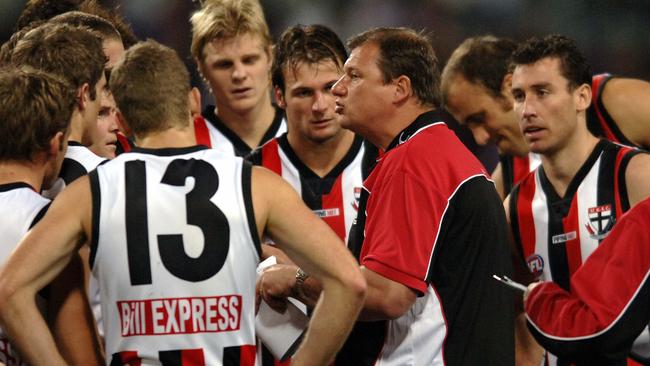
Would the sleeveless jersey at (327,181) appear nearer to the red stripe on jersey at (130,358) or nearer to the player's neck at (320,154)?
the player's neck at (320,154)

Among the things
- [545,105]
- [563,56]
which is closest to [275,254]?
[545,105]

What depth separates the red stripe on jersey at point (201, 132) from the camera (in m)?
5.46

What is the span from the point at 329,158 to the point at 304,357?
1.84m

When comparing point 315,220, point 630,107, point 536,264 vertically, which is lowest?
point 536,264

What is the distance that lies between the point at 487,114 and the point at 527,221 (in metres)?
1.25

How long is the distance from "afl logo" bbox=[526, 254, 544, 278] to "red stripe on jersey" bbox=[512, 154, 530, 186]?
1266 millimetres

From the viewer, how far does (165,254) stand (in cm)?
307

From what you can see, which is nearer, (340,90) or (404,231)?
(404,231)

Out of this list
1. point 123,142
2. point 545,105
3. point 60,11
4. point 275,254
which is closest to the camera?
point 275,254

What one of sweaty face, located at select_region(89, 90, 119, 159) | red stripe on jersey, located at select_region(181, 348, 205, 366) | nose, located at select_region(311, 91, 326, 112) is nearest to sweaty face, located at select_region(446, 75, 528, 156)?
nose, located at select_region(311, 91, 326, 112)

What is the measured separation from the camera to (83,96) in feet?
12.1

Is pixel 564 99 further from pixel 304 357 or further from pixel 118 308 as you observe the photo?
pixel 118 308

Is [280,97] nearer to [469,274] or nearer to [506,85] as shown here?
[506,85]

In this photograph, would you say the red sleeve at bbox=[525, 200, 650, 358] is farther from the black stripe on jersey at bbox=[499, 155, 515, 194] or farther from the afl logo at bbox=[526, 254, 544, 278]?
the black stripe on jersey at bbox=[499, 155, 515, 194]
